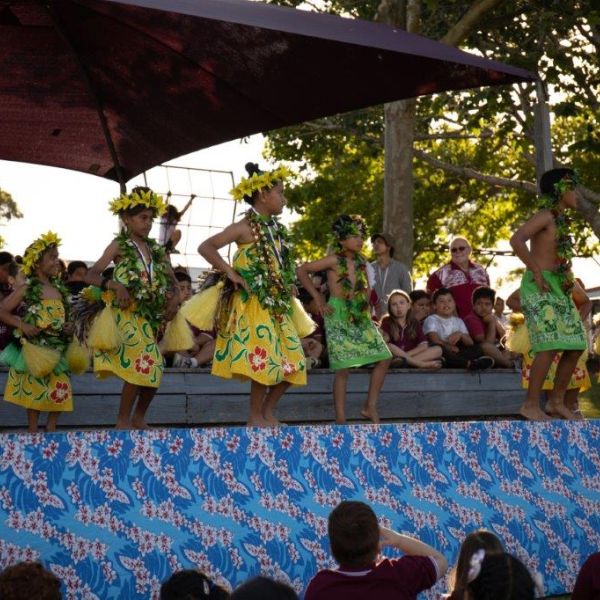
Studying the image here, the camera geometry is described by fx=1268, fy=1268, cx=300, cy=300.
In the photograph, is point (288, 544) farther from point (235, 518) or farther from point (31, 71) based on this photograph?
point (31, 71)

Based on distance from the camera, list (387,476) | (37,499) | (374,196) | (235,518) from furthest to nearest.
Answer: (374,196)
(387,476)
(235,518)
(37,499)

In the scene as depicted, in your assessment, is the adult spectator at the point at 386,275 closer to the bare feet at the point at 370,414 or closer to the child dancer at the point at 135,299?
the bare feet at the point at 370,414

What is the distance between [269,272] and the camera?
7953 mm

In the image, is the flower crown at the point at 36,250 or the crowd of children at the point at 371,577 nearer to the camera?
the crowd of children at the point at 371,577

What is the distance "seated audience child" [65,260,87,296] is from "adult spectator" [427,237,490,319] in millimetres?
3327

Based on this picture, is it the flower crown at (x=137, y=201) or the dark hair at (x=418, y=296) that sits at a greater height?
the flower crown at (x=137, y=201)

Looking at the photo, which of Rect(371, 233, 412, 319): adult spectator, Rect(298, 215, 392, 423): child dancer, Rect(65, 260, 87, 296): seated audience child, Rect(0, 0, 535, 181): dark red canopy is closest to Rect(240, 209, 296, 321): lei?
Rect(0, 0, 535, 181): dark red canopy

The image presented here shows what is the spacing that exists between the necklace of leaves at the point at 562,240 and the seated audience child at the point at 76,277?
403cm

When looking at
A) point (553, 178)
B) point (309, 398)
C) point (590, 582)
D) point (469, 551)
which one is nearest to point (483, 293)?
point (309, 398)

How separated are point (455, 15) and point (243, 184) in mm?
9440

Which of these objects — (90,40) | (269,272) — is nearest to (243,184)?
(269,272)

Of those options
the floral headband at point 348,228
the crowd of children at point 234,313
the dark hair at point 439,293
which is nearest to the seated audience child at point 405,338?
the dark hair at point 439,293

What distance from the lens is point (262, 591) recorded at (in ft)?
11.3

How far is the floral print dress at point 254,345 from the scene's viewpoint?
25.6ft
